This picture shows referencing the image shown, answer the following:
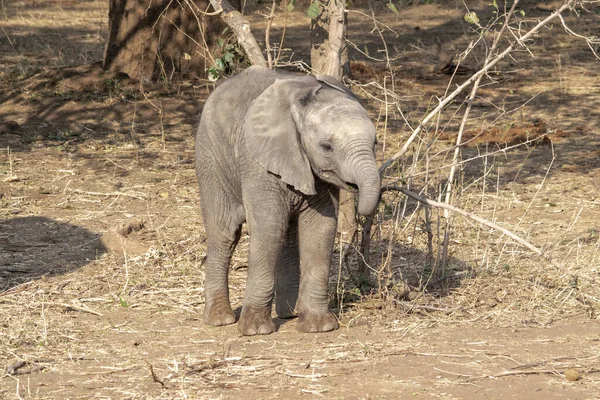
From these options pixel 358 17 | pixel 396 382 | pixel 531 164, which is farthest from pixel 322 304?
pixel 358 17

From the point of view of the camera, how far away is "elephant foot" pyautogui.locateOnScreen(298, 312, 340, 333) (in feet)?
21.1

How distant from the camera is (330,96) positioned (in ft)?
19.9

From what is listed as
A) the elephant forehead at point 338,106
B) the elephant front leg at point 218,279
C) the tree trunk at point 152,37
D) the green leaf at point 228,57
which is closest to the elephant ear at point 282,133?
the elephant forehead at point 338,106

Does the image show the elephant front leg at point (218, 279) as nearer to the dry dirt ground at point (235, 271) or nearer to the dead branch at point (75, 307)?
the dry dirt ground at point (235, 271)

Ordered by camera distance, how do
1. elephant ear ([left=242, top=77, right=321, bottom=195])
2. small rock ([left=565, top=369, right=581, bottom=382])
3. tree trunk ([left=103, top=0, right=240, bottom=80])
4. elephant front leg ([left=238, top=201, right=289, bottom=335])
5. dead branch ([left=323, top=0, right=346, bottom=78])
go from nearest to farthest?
small rock ([left=565, top=369, right=581, bottom=382]) < elephant ear ([left=242, top=77, right=321, bottom=195]) < elephant front leg ([left=238, top=201, right=289, bottom=335]) < dead branch ([left=323, top=0, right=346, bottom=78]) < tree trunk ([left=103, top=0, right=240, bottom=80])

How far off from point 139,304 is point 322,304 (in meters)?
1.46

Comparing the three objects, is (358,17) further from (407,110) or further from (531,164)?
(531,164)

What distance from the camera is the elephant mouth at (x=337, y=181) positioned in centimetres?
594

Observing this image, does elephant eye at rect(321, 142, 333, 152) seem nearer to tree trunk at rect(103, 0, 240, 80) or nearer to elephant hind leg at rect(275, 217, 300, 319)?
elephant hind leg at rect(275, 217, 300, 319)

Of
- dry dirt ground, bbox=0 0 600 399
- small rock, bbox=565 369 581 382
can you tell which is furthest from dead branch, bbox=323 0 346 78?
small rock, bbox=565 369 581 382

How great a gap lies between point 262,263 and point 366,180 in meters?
1.01

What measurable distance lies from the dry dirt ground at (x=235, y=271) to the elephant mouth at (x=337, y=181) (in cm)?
94

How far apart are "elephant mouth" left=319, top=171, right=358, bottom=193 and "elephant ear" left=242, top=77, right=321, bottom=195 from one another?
81 millimetres

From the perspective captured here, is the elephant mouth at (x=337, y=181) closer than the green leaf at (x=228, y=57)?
Yes
